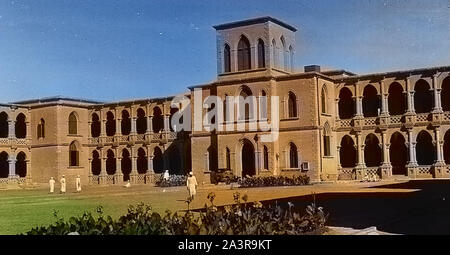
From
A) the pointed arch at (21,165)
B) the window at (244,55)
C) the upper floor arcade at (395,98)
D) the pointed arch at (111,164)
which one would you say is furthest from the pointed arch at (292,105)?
the pointed arch at (21,165)

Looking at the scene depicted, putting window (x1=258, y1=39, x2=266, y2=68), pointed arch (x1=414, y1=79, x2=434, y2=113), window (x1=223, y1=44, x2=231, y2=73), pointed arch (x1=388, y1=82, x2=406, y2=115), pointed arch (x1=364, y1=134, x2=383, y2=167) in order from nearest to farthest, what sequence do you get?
window (x1=258, y1=39, x2=266, y2=68), window (x1=223, y1=44, x2=231, y2=73), pointed arch (x1=414, y1=79, x2=434, y2=113), pointed arch (x1=388, y1=82, x2=406, y2=115), pointed arch (x1=364, y1=134, x2=383, y2=167)

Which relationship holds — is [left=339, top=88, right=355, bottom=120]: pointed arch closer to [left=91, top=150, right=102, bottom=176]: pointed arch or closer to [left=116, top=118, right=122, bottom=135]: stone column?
[left=116, top=118, right=122, bottom=135]: stone column

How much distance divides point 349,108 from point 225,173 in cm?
848

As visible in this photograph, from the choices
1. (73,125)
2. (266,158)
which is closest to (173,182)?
(266,158)

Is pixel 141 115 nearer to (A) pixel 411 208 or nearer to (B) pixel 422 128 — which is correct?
(B) pixel 422 128

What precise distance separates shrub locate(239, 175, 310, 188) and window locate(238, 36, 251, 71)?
6.22m

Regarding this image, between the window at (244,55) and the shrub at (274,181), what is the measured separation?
6.22 meters

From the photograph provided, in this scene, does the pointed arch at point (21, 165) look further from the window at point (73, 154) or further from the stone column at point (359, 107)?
the stone column at point (359, 107)

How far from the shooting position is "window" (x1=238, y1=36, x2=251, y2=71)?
28.3 m

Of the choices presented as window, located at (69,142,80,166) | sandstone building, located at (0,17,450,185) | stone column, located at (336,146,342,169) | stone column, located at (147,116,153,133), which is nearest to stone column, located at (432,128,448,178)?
sandstone building, located at (0,17,450,185)

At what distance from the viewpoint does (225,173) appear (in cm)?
2912

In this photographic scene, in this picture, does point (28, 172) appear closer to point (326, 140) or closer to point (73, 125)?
point (73, 125)

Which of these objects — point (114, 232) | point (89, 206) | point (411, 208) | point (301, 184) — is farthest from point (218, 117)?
point (114, 232)

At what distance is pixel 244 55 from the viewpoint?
29359 millimetres
